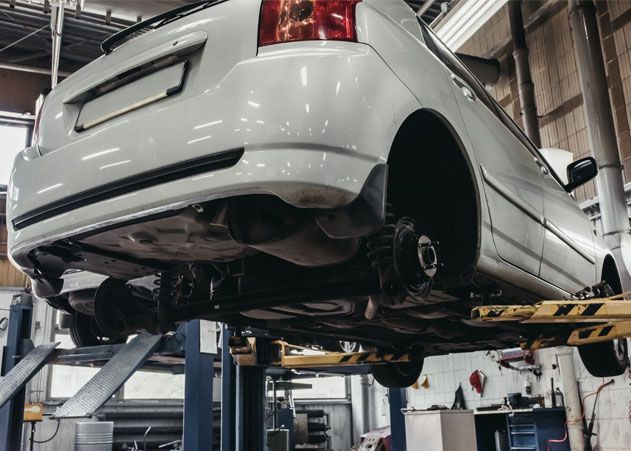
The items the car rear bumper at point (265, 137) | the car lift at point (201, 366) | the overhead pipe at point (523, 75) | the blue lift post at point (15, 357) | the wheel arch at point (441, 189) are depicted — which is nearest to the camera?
the car rear bumper at point (265, 137)

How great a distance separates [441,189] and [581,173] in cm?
176

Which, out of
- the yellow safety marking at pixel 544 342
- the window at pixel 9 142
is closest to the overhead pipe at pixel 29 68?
the window at pixel 9 142

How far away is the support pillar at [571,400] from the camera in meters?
7.19

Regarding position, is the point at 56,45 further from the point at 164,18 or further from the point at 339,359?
the point at 339,359

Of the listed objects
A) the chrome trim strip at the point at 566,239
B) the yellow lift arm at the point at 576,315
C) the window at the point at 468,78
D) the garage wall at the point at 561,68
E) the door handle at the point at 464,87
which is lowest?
the yellow lift arm at the point at 576,315

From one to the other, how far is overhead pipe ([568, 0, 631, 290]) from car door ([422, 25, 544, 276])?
3.65m

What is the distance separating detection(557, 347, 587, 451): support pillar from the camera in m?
7.19

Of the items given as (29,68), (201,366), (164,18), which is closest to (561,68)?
(201,366)

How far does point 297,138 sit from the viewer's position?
62.8 inches

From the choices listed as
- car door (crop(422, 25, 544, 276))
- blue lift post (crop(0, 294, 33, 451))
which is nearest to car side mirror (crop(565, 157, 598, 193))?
car door (crop(422, 25, 544, 276))

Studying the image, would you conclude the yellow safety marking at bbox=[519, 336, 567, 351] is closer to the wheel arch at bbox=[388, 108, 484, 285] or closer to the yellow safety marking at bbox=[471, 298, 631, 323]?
the yellow safety marking at bbox=[471, 298, 631, 323]

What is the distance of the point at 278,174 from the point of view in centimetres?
158

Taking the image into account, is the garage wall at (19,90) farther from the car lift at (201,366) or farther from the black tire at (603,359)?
the black tire at (603,359)

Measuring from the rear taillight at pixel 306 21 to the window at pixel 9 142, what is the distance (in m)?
10.6
